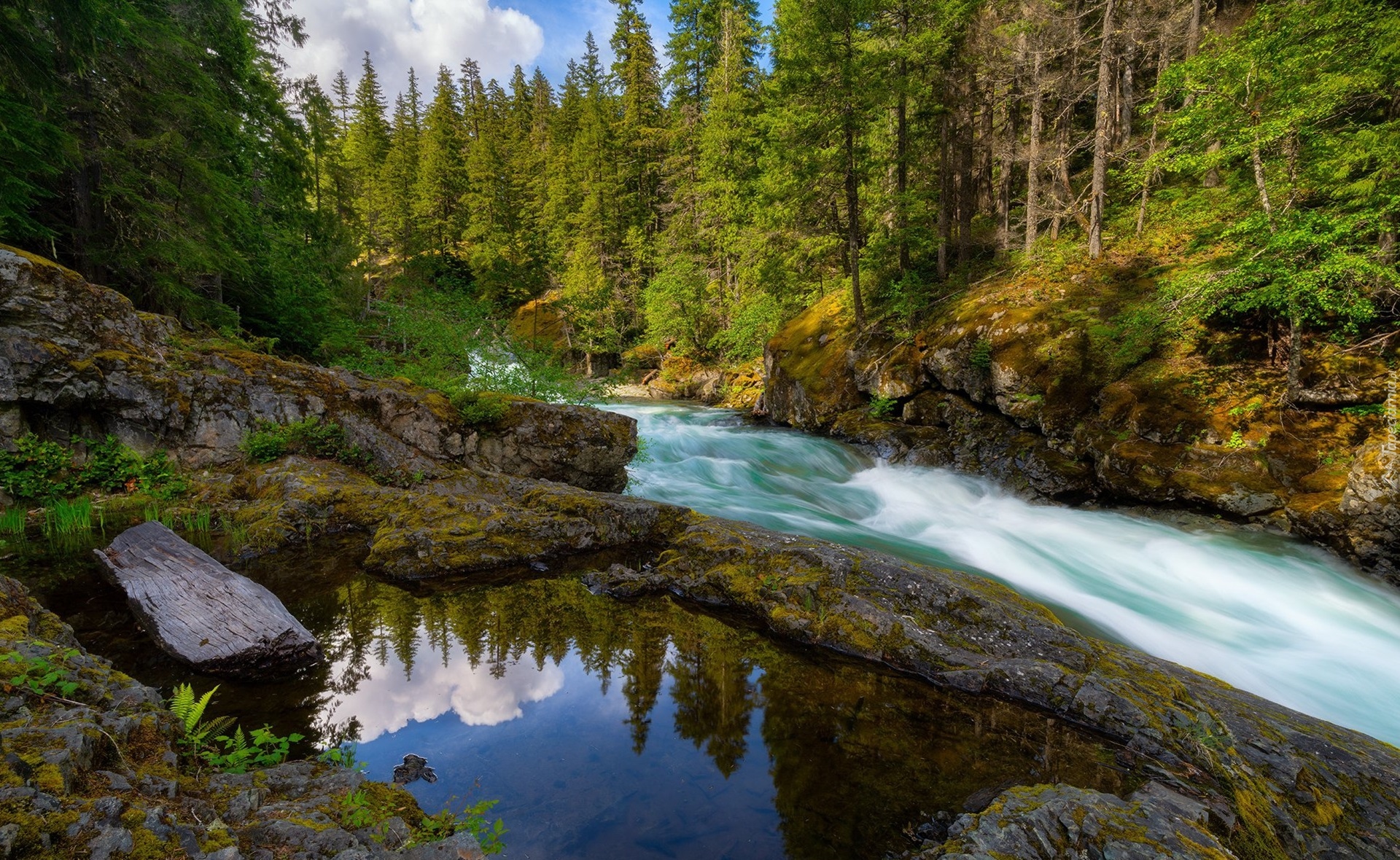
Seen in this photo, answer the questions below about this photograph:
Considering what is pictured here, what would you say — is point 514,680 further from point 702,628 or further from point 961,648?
point 961,648

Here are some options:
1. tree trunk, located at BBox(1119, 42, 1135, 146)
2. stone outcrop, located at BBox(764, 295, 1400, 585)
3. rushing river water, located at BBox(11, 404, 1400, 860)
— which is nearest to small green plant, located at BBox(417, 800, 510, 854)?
rushing river water, located at BBox(11, 404, 1400, 860)

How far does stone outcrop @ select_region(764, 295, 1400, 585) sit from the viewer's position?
866 centimetres

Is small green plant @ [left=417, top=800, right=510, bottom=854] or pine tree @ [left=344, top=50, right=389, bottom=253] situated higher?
pine tree @ [left=344, top=50, right=389, bottom=253]

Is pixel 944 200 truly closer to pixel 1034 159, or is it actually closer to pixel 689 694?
pixel 1034 159

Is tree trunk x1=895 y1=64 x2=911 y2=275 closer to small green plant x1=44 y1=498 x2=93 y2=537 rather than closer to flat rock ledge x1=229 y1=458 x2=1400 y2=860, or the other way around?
flat rock ledge x1=229 y1=458 x2=1400 y2=860

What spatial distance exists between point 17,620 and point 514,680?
3.13 metres

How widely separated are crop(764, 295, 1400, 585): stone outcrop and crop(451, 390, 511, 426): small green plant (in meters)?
10.3

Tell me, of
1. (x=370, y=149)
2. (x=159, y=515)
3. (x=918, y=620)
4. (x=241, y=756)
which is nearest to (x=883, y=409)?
(x=918, y=620)

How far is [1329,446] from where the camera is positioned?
29.2ft

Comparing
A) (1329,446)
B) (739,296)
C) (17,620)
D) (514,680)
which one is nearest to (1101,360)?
(1329,446)

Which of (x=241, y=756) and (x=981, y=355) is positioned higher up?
(x=981, y=355)

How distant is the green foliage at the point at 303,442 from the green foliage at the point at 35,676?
23.1ft

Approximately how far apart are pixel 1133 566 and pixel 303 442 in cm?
1430

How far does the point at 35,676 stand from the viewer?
2.51 metres
